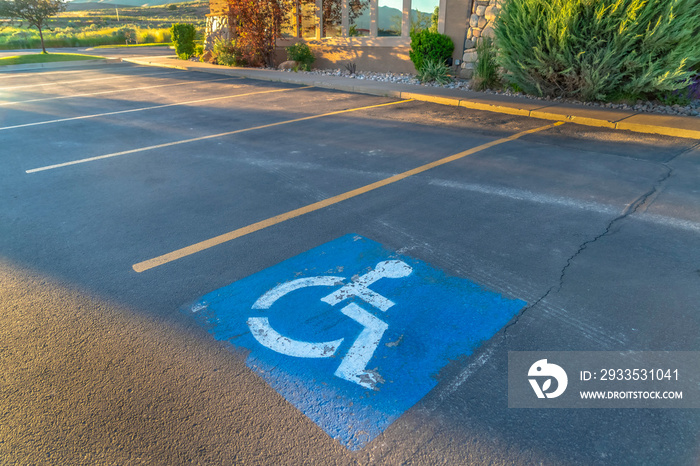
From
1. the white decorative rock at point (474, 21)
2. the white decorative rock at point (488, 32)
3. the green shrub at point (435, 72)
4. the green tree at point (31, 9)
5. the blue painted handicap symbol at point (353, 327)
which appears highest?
the green tree at point (31, 9)

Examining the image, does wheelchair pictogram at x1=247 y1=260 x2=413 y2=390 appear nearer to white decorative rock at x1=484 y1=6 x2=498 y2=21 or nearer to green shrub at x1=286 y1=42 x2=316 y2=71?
white decorative rock at x1=484 y1=6 x2=498 y2=21

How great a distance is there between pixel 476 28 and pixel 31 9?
2893 cm

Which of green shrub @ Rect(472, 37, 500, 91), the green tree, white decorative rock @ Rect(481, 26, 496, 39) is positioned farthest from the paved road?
the green tree

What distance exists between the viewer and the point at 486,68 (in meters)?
12.5

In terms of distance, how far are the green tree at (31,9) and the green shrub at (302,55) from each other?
1952 centimetres

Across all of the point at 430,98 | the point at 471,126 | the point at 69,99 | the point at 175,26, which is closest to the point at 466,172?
the point at 471,126

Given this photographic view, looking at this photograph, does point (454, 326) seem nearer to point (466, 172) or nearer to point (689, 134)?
point (466, 172)

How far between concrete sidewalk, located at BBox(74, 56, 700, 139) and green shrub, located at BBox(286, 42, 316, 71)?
5.55ft

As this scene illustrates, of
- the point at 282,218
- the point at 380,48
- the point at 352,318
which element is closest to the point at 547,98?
the point at 380,48

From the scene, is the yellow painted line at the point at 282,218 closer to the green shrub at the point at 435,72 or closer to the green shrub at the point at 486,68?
the green shrub at the point at 486,68

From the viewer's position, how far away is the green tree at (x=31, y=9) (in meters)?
27.9

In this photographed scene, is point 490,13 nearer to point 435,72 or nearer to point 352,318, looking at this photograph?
point 435,72

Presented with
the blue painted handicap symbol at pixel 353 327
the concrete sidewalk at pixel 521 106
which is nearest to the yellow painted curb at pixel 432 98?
the concrete sidewalk at pixel 521 106

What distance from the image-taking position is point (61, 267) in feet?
14.3
